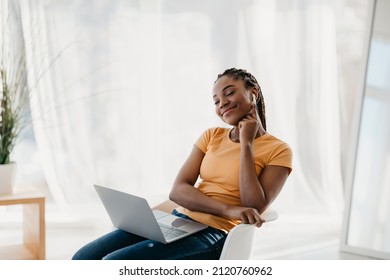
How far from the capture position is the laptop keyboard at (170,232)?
1913 mm

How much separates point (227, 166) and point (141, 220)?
0.38 m

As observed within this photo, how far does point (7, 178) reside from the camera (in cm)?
249

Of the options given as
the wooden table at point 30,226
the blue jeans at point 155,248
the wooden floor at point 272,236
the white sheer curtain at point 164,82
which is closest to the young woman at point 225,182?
the blue jeans at point 155,248

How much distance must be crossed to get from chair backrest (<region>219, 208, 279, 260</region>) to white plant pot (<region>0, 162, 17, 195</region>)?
1.12 meters

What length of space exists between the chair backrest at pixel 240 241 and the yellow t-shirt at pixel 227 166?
9cm

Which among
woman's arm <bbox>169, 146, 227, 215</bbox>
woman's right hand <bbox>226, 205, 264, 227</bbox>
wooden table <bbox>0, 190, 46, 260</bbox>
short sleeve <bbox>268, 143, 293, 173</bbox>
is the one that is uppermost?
short sleeve <bbox>268, 143, 293, 173</bbox>

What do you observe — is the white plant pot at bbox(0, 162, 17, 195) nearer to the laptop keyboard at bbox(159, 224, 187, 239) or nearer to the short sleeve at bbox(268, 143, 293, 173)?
the laptop keyboard at bbox(159, 224, 187, 239)

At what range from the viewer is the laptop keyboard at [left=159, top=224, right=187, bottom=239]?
191 cm

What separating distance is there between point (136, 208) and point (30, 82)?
169 cm

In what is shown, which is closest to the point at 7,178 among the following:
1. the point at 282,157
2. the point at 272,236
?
the point at 282,157

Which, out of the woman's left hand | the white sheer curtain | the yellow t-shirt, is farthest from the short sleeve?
the white sheer curtain

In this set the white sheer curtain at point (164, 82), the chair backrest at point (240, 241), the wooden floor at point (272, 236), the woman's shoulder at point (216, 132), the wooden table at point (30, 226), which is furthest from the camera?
the white sheer curtain at point (164, 82)

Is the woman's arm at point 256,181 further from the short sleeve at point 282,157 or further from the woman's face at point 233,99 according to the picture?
the woman's face at point 233,99
